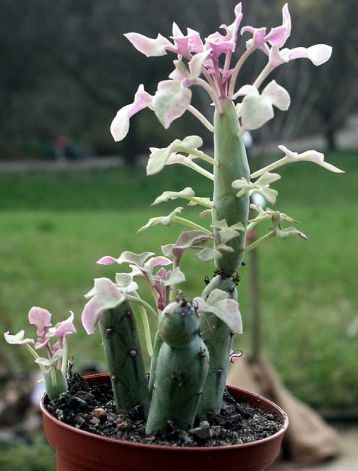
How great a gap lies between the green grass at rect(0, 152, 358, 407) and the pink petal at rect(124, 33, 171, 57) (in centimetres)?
332

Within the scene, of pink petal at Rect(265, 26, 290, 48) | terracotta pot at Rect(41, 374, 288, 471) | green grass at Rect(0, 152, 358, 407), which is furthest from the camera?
green grass at Rect(0, 152, 358, 407)

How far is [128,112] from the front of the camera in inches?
35.7

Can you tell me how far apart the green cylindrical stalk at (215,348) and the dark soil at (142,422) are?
0.06ft

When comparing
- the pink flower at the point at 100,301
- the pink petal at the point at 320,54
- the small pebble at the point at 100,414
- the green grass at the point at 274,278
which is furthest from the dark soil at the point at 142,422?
the green grass at the point at 274,278

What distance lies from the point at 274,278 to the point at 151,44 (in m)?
5.98

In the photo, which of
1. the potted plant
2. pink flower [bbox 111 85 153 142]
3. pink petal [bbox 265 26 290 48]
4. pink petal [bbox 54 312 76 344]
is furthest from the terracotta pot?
pink petal [bbox 265 26 290 48]

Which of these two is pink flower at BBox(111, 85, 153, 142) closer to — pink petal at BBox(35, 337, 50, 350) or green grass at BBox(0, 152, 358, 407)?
pink petal at BBox(35, 337, 50, 350)

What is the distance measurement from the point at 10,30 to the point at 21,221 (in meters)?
7.19

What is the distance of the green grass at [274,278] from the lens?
5098 millimetres

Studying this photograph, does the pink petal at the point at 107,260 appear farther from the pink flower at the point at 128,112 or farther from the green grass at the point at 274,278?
the green grass at the point at 274,278

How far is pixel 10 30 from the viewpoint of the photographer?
15.3 meters

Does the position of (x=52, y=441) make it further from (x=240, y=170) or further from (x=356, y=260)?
(x=356, y=260)

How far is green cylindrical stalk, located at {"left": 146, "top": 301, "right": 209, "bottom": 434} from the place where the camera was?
2.66 ft

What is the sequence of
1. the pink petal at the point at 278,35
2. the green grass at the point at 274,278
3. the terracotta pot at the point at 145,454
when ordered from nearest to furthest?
the terracotta pot at the point at 145,454
the pink petal at the point at 278,35
the green grass at the point at 274,278
